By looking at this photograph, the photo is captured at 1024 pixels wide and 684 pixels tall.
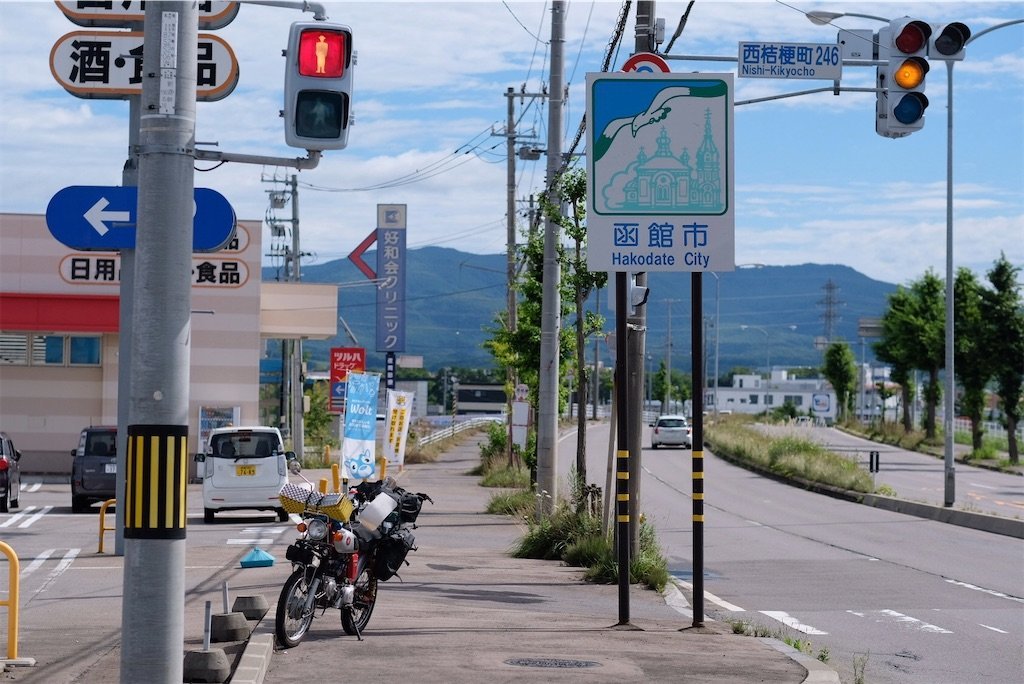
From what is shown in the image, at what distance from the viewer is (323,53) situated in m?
7.36

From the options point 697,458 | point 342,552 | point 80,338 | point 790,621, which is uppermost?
point 80,338

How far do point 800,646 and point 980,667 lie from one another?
4.70 ft

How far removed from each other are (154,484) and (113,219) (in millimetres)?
4303

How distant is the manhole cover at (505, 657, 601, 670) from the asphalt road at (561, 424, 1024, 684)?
1.98 m

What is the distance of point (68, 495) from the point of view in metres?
30.1

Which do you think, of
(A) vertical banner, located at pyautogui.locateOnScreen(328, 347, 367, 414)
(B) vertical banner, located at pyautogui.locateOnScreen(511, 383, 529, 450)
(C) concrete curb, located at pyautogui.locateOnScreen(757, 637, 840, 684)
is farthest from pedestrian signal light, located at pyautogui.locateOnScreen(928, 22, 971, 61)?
(A) vertical banner, located at pyautogui.locateOnScreen(328, 347, 367, 414)

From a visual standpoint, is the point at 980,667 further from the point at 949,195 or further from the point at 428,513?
the point at 949,195

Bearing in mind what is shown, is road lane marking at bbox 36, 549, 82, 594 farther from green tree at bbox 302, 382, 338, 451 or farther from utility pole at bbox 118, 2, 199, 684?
green tree at bbox 302, 382, 338, 451

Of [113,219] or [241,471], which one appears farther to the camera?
[241,471]

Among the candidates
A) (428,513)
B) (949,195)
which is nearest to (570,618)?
(428,513)

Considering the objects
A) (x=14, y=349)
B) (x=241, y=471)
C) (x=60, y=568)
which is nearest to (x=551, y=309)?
(x=241, y=471)

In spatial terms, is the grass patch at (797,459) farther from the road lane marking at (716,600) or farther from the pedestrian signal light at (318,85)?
the pedestrian signal light at (318,85)

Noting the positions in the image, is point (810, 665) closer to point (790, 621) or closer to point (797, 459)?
point (790, 621)

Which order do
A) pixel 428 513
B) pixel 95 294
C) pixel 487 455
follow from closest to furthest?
1. pixel 428 513
2. pixel 95 294
3. pixel 487 455
